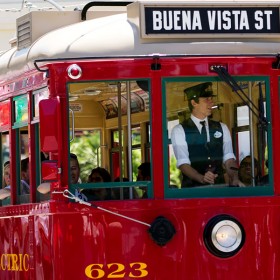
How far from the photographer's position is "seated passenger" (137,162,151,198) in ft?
30.4

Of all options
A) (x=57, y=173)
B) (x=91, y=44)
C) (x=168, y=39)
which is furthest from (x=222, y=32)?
(x=57, y=173)

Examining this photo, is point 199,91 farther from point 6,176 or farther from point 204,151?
point 6,176

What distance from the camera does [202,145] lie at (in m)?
9.32

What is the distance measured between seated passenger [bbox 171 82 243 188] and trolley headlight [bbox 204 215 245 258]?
1.14 feet

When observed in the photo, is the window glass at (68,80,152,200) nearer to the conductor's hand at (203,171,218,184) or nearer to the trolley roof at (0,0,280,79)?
the trolley roof at (0,0,280,79)

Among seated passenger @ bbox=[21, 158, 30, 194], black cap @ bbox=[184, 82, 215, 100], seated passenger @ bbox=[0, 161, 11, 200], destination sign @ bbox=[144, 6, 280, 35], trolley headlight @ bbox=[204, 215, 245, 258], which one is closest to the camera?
trolley headlight @ bbox=[204, 215, 245, 258]

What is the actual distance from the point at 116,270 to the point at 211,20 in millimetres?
2013

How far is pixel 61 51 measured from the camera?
9.33m

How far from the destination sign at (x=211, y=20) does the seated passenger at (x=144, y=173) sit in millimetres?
1014

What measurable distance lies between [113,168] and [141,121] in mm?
443

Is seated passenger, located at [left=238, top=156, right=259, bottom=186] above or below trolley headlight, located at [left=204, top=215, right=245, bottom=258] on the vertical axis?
above

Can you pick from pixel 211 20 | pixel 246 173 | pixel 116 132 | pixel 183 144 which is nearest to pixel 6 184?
pixel 116 132

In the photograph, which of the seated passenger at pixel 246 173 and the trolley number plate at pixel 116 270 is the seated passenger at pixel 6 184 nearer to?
the trolley number plate at pixel 116 270

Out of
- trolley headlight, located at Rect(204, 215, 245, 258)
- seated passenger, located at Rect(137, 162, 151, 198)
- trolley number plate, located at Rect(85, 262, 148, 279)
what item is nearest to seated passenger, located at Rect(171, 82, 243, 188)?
seated passenger, located at Rect(137, 162, 151, 198)
